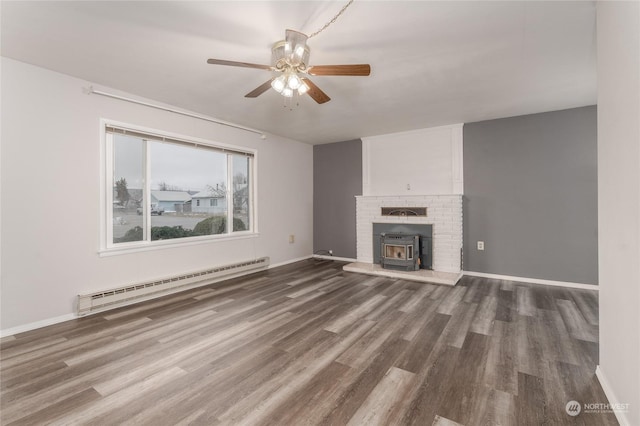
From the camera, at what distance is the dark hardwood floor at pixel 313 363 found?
1605mm

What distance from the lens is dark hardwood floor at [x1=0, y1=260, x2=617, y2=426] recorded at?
161 cm

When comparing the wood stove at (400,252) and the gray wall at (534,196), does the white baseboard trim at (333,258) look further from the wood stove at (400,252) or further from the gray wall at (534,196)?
the gray wall at (534,196)

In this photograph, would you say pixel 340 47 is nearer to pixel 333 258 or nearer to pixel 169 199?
pixel 169 199

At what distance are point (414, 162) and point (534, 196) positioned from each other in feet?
6.15

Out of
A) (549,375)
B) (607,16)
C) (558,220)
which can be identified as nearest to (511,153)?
(558,220)

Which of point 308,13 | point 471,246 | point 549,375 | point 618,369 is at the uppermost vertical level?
point 308,13

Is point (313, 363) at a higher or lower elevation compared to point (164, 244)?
lower

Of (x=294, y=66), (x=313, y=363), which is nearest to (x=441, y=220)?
(x=313, y=363)

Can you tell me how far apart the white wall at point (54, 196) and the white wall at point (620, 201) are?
4259 millimetres

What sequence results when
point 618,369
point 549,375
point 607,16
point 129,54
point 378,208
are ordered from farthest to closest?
1. point 378,208
2. point 129,54
3. point 549,375
4. point 607,16
5. point 618,369

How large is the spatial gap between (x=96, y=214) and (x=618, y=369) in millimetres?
4505

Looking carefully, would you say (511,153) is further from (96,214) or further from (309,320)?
(96,214)

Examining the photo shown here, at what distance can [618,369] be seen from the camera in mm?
1531

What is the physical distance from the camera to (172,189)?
12.8ft
